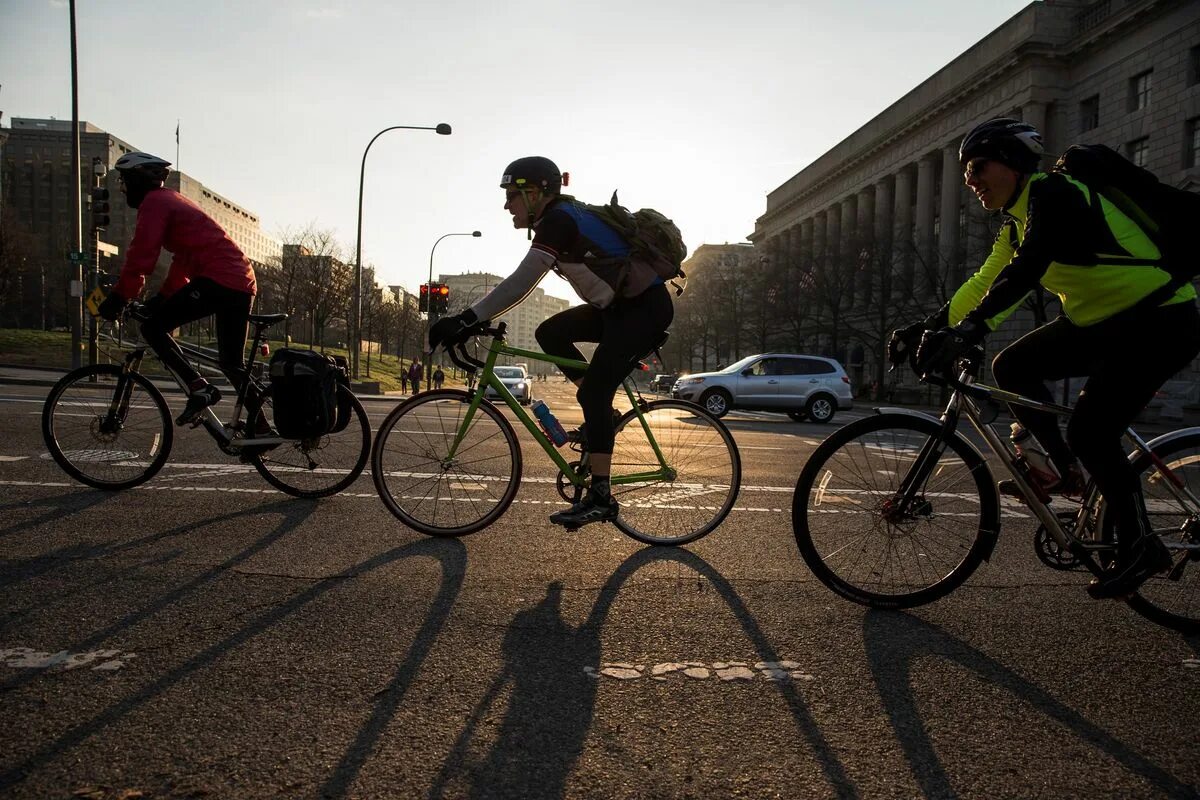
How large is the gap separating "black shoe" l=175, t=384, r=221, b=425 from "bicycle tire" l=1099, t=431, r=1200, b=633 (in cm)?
469

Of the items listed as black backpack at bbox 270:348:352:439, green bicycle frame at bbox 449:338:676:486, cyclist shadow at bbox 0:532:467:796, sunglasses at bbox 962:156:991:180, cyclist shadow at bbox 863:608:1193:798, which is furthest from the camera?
black backpack at bbox 270:348:352:439

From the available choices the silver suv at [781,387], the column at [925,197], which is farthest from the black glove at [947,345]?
the column at [925,197]

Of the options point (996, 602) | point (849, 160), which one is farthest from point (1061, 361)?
point (849, 160)

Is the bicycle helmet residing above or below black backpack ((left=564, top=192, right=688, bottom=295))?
above

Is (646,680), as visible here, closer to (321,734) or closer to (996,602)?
(321,734)

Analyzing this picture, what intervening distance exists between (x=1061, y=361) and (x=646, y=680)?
6.90ft

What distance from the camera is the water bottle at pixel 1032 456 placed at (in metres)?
2.97

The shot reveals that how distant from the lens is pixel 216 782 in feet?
5.01

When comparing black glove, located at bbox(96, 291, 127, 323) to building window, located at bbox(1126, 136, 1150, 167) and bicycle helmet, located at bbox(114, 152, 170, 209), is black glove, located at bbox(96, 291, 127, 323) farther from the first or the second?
building window, located at bbox(1126, 136, 1150, 167)

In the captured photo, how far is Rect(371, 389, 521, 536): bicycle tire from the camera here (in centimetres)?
394

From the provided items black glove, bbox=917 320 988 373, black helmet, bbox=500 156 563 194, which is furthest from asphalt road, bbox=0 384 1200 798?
black helmet, bbox=500 156 563 194

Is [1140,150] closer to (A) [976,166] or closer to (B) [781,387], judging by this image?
(B) [781,387]

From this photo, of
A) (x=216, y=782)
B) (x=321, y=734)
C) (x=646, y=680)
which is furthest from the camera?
(x=646, y=680)

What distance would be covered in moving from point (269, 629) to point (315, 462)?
2477mm
